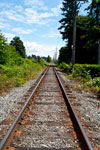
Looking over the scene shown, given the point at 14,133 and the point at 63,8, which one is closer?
the point at 14,133

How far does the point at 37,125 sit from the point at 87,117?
1468 mm

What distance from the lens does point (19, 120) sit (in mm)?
3576

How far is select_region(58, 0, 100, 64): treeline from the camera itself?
935 inches

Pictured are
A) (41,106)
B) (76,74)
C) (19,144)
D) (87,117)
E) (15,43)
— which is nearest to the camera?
(19,144)

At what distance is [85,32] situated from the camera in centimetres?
3177

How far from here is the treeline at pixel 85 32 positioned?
77.9 ft

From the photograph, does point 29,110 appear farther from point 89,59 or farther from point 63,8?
point 63,8

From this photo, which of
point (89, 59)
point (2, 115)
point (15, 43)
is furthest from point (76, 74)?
point (15, 43)

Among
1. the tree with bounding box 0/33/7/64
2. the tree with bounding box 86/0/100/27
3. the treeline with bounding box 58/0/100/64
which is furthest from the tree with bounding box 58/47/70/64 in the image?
the tree with bounding box 0/33/7/64

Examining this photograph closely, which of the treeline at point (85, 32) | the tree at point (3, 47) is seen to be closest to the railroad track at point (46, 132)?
the tree at point (3, 47)

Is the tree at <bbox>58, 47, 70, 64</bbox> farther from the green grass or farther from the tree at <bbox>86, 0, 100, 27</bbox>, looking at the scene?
the green grass

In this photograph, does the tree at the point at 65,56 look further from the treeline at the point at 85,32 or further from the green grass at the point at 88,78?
the green grass at the point at 88,78

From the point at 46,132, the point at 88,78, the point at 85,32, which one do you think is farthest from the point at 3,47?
the point at 85,32

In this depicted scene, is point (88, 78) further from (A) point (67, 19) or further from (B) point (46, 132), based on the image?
(A) point (67, 19)
